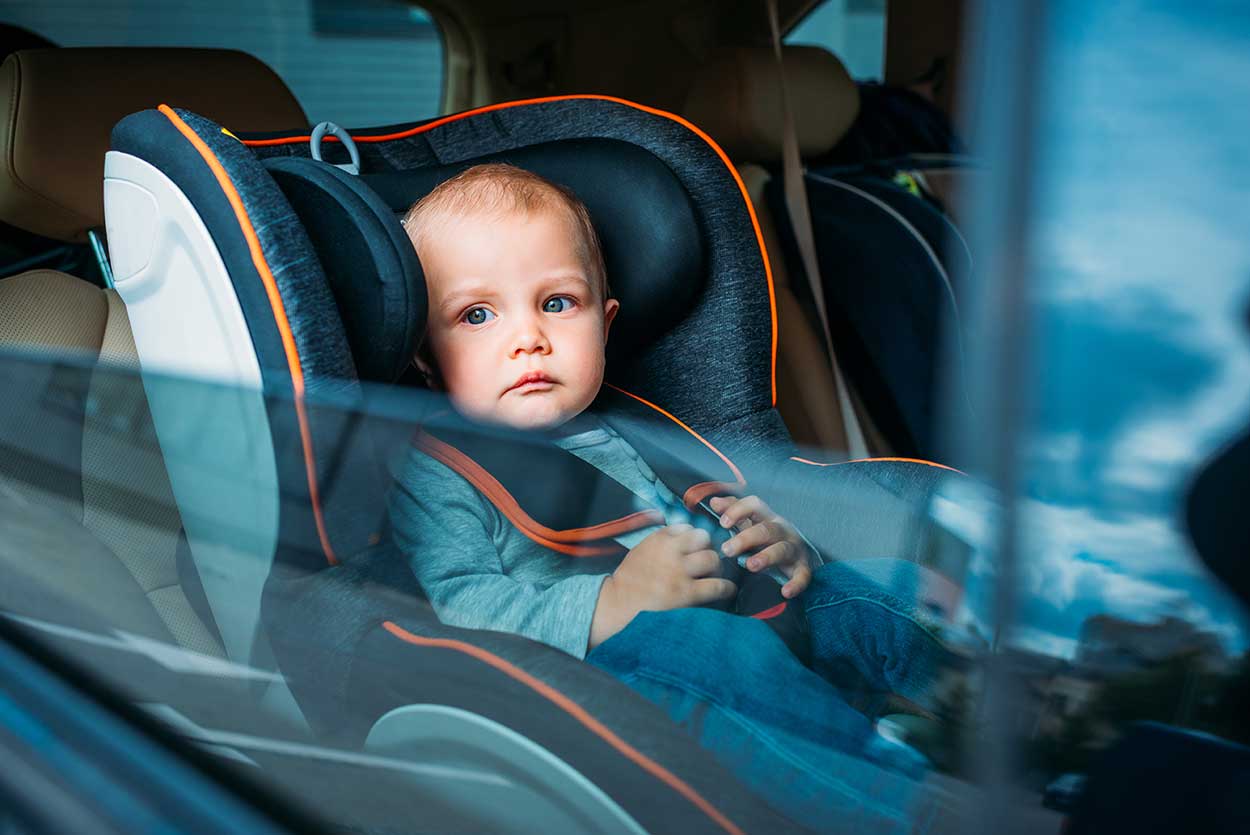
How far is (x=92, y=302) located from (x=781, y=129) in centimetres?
128

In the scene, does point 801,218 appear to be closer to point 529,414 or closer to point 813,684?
point 529,414

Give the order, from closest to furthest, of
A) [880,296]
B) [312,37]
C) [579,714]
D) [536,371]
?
[579,714] < [536,371] < [312,37] < [880,296]

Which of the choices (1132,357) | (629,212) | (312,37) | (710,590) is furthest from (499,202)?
(312,37)

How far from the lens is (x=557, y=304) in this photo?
1086 mm

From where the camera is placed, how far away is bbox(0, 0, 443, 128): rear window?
1480mm

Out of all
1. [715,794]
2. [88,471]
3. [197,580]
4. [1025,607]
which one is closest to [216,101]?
[88,471]

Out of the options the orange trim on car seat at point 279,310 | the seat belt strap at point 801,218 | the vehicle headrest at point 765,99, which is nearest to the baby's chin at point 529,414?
the orange trim on car seat at point 279,310

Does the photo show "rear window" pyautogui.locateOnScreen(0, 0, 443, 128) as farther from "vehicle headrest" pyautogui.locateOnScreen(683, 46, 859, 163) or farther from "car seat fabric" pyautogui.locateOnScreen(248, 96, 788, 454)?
"vehicle headrest" pyautogui.locateOnScreen(683, 46, 859, 163)

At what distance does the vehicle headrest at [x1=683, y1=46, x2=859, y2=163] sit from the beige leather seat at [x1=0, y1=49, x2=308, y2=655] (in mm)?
825

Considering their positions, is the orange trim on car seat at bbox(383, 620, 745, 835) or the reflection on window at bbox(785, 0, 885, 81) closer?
the orange trim on car seat at bbox(383, 620, 745, 835)

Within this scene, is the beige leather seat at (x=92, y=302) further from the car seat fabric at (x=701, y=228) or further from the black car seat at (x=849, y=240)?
the black car seat at (x=849, y=240)

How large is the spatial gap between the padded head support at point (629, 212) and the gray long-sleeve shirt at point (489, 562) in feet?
0.98

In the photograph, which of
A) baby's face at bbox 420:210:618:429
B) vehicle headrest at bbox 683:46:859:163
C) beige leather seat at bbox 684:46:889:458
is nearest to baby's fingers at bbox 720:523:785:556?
baby's face at bbox 420:210:618:429

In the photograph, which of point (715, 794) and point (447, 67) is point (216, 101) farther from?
point (715, 794)
